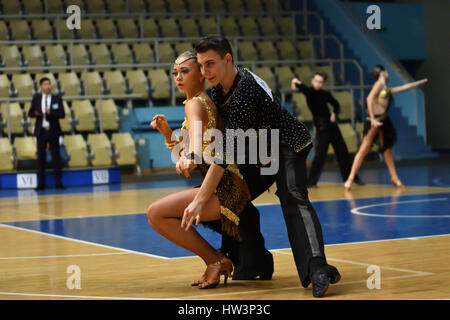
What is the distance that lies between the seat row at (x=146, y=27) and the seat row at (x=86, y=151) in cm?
272

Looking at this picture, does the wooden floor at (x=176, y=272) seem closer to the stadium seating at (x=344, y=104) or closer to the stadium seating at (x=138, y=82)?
the stadium seating at (x=138, y=82)

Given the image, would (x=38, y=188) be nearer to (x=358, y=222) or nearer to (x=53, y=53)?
(x=53, y=53)

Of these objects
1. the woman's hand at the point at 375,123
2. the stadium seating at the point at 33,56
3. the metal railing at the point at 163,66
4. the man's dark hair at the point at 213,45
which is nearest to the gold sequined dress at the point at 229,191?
the man's dark hair at the point at 213,45

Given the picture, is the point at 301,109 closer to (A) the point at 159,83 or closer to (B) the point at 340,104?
(B) the point at 340,104

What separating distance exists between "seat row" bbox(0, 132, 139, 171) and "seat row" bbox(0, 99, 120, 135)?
272 mm

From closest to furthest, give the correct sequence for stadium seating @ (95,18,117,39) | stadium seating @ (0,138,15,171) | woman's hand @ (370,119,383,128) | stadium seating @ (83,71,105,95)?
woman's hand @ (370,119,383,128)
stadium seating @ (0,138,15,171)
stadium seating @ (83,71,105,95)
stadium seating @ (95,18,117,39)

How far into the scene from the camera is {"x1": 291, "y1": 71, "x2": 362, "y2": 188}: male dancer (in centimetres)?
1236

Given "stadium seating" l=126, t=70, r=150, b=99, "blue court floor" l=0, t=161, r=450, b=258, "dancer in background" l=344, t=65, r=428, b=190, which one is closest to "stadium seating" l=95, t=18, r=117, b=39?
"stadium seating" l=126, t=70, r=150, b=99

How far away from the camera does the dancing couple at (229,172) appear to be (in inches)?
183

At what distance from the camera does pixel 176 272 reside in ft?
18.2

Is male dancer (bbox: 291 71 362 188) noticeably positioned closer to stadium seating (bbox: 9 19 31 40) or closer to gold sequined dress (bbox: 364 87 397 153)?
gold sequined dress (bbox: 364 87 397 153)

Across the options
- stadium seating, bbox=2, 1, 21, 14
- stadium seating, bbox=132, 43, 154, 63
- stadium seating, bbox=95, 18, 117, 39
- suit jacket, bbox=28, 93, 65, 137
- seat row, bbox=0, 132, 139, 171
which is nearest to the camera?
suit jacket, bbox=28, 93, 65, 137

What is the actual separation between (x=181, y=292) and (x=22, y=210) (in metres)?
6.13

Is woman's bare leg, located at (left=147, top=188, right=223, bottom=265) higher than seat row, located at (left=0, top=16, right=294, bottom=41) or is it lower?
lower
